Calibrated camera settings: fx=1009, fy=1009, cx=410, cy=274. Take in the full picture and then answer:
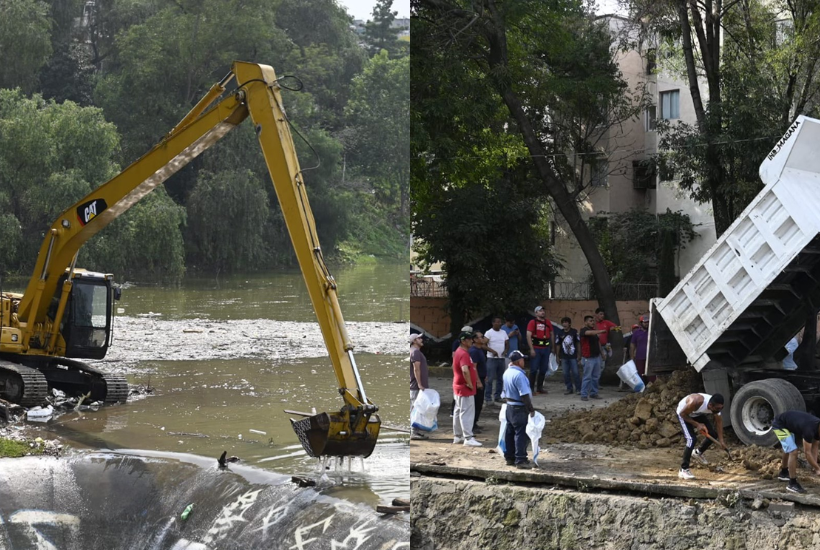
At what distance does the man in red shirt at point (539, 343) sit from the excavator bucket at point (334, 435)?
2.01m

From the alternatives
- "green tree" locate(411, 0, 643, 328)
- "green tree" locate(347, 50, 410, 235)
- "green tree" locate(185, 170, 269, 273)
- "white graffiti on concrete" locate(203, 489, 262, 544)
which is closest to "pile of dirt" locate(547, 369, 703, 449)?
"green tree" locate(411, 0, 643, 328)

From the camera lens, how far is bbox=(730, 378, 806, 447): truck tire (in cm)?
696

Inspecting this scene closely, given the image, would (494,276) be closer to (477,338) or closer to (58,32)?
(477,338)

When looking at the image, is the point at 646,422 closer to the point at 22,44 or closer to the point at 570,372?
the point at 570,372

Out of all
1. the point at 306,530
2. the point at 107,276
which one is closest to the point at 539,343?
the point at 306,530

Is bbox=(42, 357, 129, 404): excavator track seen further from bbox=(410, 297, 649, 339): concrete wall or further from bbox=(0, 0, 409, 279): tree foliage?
bbox=(0, 0, 409, 279): tree foliage

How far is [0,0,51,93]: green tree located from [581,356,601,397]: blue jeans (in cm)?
1887

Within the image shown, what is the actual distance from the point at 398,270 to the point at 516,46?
14.0 metres

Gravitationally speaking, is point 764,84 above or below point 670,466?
above

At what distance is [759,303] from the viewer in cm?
741

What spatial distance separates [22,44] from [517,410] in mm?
21533

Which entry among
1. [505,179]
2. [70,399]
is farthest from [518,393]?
[70,399]

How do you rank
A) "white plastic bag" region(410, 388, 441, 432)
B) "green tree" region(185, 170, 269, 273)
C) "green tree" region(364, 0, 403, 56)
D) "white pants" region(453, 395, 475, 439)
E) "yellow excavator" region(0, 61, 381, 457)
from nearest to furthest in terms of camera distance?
"white plastic bag" region(410, 388, 441, 432)
"white pants" region(453, 395, 475, 439)
"yellow excavator" region(0, 61, 381, 457)
"green tree" region(364, 0, 403, 56)
"green tree" region(185, 170, 269, 273)

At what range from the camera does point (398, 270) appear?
2423 cm
